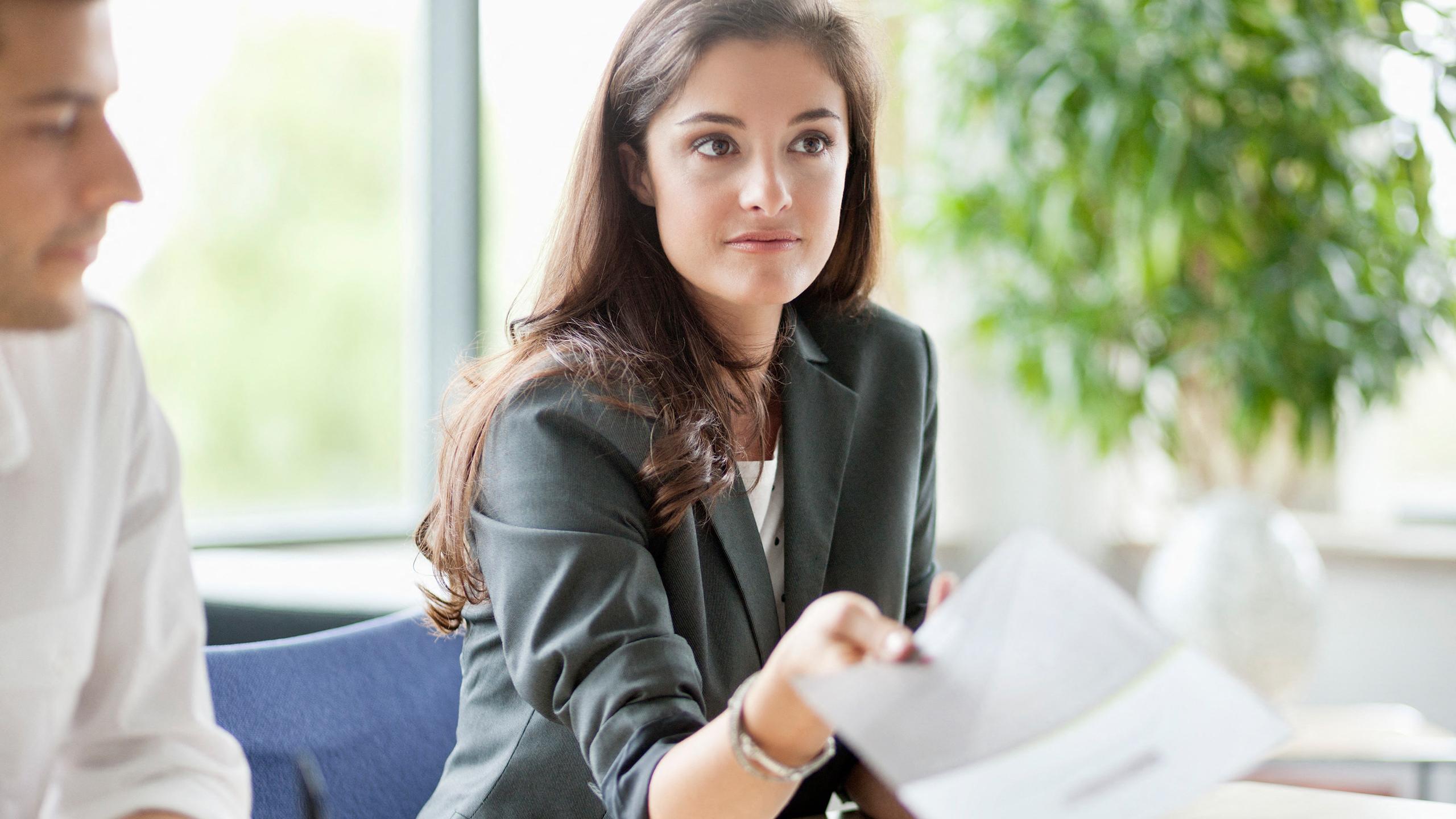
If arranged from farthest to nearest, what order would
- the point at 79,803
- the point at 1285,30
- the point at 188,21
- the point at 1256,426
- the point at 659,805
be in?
the point at 188,21
the point at 1256,426
the point at 1285,30
the point at 659,805
the point at 79,803

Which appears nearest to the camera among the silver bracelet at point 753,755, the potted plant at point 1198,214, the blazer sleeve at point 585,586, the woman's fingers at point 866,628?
the woman's fingers at point 866,628

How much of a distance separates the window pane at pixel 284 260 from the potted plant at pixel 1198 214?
4.83 feet

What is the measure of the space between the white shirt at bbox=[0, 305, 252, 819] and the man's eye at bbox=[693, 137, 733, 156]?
26.4 inches

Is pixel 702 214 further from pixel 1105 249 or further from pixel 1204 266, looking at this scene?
pixel 1204 266

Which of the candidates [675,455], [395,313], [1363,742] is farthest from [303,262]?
[1363,742]

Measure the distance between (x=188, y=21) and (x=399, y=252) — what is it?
758mm

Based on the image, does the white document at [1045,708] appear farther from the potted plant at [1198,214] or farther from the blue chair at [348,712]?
the potted plant at [1198,214]

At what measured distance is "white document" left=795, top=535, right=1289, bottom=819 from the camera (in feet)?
2.31

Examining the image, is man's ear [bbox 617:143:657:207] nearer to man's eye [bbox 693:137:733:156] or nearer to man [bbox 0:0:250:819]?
man's eye [bbox 693:137:733:156]

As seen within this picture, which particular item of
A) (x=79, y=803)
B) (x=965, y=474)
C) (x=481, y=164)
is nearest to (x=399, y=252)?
(x=481, y=164)

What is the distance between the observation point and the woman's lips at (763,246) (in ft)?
3.99

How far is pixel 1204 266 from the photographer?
313 cm

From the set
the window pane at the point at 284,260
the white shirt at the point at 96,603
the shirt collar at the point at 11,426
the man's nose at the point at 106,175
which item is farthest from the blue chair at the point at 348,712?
the window pane at the point at 284,260

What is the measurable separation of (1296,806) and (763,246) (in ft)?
2.36
